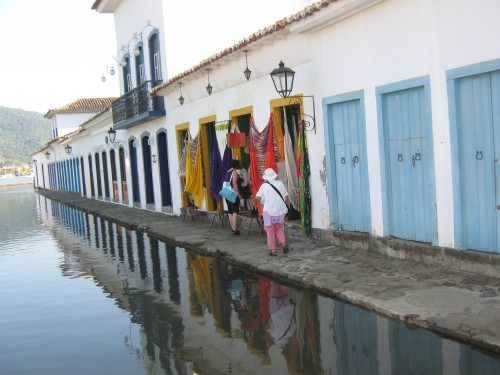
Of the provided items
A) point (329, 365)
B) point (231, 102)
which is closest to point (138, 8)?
point (231, 102)

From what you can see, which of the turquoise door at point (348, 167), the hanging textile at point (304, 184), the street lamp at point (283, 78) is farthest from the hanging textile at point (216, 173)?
the turquoise door at point (348, 167)

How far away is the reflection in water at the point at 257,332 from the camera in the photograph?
4617 millimetres

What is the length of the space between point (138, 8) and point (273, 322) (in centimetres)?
1566

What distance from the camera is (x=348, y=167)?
931cm

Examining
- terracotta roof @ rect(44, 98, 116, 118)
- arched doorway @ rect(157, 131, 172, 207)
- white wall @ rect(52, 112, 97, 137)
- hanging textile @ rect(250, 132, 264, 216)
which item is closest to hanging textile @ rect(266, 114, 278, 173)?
hanging textile @ rect(250, 132, 264, 216)

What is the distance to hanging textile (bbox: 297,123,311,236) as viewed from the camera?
10117mm

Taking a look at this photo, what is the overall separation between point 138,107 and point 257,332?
14.6m

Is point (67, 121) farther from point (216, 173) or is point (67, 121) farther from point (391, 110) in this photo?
point (391, 110)

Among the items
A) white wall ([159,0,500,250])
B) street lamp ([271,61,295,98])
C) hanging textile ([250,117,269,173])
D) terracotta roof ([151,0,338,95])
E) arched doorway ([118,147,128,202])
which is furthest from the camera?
arched doorway ([118,147,128,202])

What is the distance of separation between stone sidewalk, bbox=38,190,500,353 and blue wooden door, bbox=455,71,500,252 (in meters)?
0.57

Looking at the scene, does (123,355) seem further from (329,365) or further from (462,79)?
(462,79)

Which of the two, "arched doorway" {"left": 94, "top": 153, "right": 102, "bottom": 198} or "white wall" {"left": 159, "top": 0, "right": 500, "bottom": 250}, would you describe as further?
"arched doorway" {"left": 94, "top": 153, "right": 102, "bottom": 198}

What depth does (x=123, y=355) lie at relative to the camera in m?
5.26

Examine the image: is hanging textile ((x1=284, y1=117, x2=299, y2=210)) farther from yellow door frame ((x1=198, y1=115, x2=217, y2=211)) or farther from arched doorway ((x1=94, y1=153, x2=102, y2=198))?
arched doorway ((x1=94, y1=153, x2=102, y2=198))
